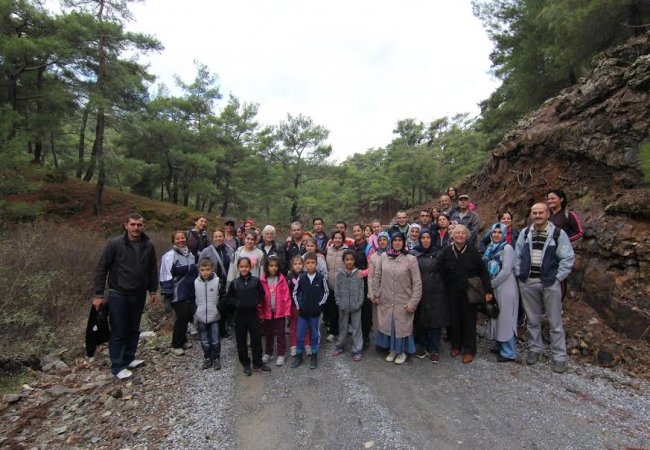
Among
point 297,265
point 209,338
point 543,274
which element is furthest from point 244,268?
point 543,274

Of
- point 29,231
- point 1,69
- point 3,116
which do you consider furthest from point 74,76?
point 29,231

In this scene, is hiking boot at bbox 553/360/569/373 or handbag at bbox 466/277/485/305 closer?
hiking boot at bbox 553/360/569/373

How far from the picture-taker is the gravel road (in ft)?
9.71

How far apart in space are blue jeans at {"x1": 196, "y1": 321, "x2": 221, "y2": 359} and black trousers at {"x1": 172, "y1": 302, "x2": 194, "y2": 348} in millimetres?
457

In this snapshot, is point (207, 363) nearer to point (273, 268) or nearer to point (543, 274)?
point (273, 268)

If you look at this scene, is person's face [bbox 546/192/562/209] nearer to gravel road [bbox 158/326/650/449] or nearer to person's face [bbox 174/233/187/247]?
gravel road [bbox 158/326/650/449]

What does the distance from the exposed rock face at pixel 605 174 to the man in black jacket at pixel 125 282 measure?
6.82 meters

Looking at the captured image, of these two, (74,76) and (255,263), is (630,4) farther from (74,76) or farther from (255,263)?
(74,76)

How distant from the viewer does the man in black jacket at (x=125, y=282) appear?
4194 millimetres

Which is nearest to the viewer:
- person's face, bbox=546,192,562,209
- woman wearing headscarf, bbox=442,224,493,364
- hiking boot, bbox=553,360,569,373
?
hiking boot, bbox=553,360,569,373

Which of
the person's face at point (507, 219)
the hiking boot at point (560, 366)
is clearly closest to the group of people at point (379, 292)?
the hiking boot at point (560, 366)

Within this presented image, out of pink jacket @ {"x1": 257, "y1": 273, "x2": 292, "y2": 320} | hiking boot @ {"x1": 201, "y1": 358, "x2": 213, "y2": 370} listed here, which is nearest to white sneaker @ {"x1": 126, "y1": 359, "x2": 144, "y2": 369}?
hiking boot @ {"x1": 201, "y1": 358, "x2": 213, "y2": 370}

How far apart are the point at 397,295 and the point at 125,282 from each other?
12.1ft

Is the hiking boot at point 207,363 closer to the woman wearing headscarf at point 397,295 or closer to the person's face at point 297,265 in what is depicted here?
the person's face at point 297,265
